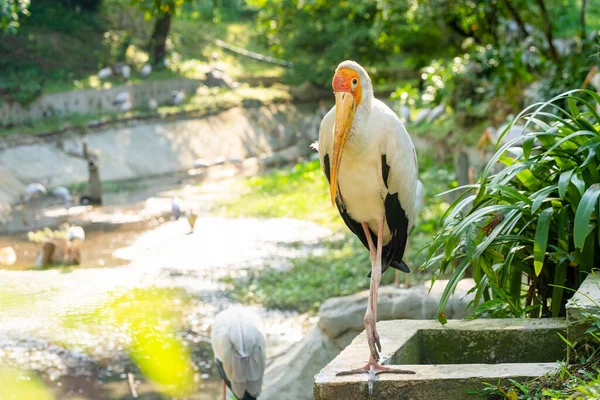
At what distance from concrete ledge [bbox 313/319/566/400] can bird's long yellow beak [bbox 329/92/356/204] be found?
0.71m

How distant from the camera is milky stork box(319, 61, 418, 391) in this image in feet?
11.4

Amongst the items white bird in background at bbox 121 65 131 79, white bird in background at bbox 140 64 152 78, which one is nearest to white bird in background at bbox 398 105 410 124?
white bird in background at bbox 121 65 131 79

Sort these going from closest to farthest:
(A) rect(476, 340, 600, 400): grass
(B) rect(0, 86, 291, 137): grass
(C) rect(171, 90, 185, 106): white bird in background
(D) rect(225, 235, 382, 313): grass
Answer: (A) rect(476, 340, 600, 400): grass, (D) rect(225, 235, 382, 313): grass, (B) rect(0, 86, 291, 137): grass, (C) rect(171, 90, 185, 106): white bird in background

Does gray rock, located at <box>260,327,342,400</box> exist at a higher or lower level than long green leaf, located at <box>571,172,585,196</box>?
lower

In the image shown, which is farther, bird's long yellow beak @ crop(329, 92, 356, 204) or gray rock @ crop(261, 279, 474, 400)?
gray rock @ crop(261, 279, 474, 400)

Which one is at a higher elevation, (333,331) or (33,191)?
(33,191)

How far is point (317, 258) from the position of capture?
9625 mm

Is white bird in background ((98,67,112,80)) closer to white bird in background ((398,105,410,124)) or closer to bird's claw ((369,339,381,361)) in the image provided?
white bird in background ((398,105,410,124))

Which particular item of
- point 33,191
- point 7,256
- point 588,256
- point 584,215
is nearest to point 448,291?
point 588,256

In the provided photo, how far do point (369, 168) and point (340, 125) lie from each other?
0.27m

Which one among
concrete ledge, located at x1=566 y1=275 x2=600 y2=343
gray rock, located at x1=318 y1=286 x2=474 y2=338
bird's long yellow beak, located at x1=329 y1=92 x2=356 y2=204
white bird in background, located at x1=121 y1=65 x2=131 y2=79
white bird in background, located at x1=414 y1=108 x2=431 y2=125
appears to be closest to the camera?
concrete ledge, located at x1=566 y1=275 x2=600 y2=343

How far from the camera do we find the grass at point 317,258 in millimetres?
8406

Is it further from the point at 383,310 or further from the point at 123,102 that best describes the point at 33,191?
the point at 383,310

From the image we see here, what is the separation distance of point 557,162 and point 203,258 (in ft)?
21.3
